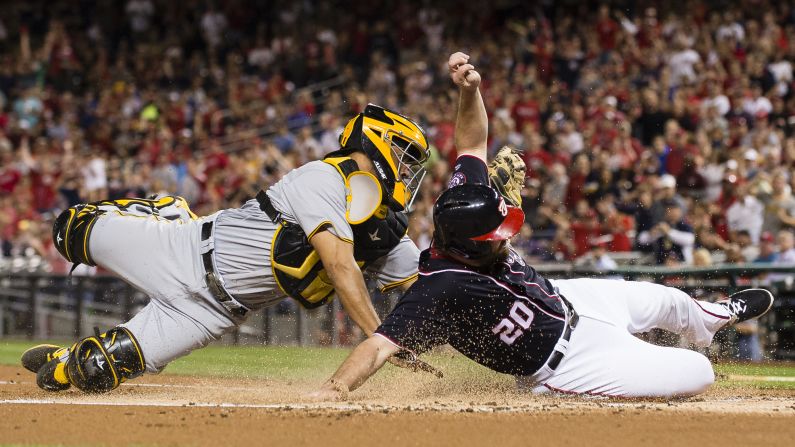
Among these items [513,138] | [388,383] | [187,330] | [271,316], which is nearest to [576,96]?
[513,138]

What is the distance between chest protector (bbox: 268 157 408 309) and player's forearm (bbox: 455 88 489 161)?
1.70 ft

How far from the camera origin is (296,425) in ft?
15.6

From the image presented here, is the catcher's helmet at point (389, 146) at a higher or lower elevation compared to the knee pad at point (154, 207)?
higher

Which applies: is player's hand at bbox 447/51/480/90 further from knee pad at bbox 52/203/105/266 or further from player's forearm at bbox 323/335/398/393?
knee pad at bbox 52/203/105/266

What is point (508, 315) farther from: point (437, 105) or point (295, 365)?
point (437, 105)

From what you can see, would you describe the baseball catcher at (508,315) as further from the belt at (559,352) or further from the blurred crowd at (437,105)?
the blurred crowd at (437,105)

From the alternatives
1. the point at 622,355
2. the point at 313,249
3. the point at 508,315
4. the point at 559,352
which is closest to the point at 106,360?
the point at 313,249

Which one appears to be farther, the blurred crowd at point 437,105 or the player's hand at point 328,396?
the blurred crowd at point 437,105

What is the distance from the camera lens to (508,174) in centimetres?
641

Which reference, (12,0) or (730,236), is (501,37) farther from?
(12,0)

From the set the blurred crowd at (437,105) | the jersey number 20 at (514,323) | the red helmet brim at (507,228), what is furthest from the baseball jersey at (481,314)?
the blurred crowd at (437,105)

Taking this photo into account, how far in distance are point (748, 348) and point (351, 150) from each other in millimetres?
5530

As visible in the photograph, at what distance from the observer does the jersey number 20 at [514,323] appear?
540 centimetres

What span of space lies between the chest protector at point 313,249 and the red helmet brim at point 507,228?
839mm
